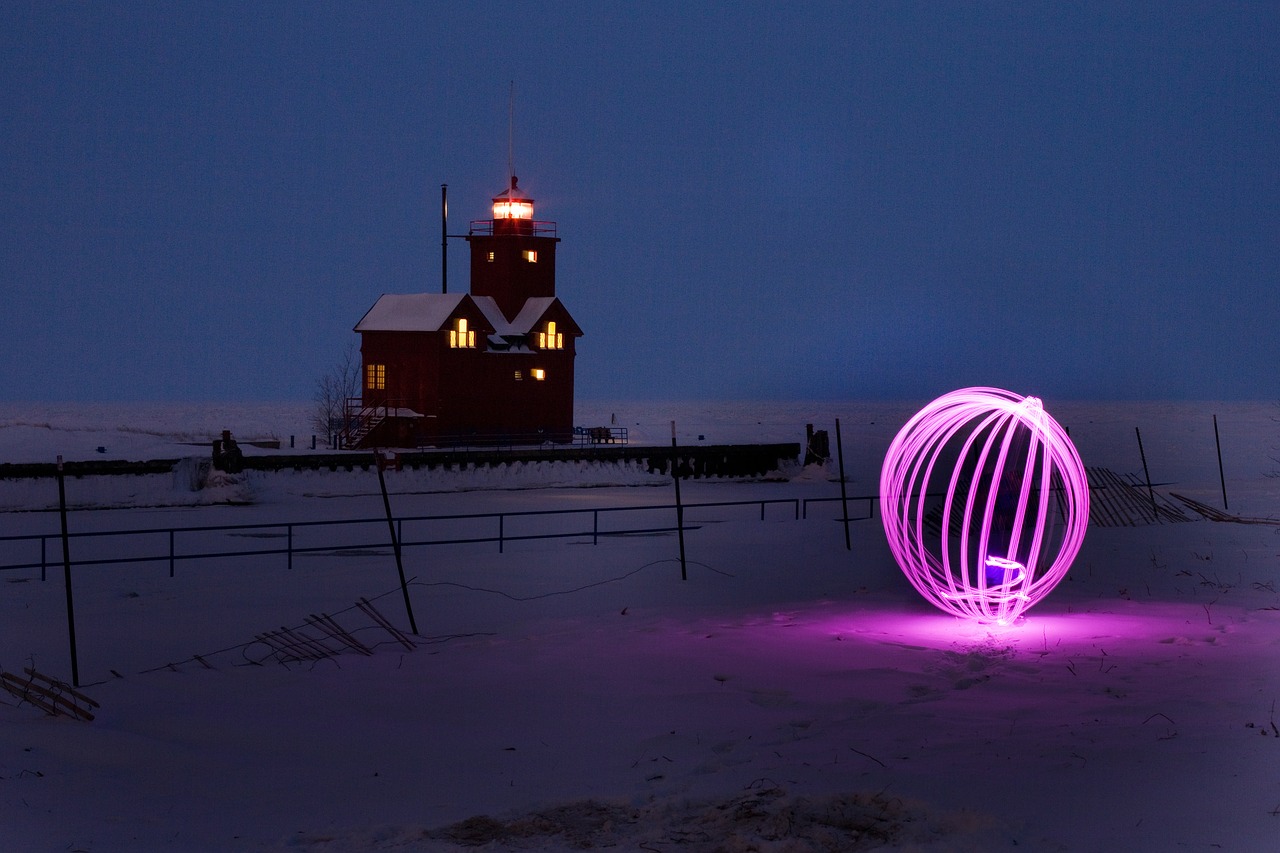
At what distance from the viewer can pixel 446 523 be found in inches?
1344

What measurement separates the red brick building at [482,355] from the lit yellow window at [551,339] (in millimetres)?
53

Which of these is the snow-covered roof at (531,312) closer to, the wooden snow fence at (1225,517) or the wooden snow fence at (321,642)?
the wooden snow fence at (1225,517)

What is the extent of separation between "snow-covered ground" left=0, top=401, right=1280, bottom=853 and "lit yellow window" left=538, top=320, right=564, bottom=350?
136ft

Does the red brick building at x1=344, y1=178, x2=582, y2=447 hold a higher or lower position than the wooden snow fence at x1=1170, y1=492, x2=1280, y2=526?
higher

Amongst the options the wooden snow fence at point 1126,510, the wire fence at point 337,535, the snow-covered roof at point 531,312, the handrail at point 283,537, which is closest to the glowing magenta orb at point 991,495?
the handrail at point 283,537

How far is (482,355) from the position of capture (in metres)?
61.2

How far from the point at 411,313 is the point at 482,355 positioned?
13.4 feet

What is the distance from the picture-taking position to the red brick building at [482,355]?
59.3 metres

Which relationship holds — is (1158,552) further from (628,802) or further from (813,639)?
(628,802)

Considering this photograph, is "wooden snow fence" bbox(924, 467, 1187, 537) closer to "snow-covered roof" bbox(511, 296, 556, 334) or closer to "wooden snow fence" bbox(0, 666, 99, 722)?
"wooden snow fence" bbox(0, 666, 99, 722)

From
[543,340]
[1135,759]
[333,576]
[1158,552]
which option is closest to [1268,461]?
[543,340]

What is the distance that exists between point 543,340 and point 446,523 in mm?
30592

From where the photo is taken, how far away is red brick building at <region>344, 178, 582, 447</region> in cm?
5928

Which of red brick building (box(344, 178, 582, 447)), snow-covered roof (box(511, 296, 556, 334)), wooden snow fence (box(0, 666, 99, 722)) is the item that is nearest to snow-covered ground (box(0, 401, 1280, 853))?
wooden snow fence (box(0, 666, 99, 722))
